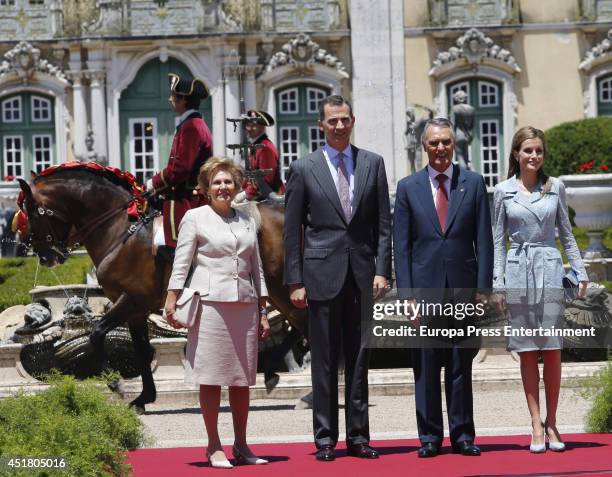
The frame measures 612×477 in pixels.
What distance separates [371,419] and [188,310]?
323cm

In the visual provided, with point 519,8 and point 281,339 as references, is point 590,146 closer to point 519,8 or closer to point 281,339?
point 519,8

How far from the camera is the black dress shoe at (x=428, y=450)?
8156 mm

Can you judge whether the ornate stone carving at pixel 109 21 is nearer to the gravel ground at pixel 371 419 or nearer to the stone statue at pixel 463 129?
the stone statue at pixel 463 129

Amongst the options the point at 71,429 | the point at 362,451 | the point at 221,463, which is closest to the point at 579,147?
the point at 362,451

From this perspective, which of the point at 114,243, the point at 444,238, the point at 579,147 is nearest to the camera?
the point at 444,238

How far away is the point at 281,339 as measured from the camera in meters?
13.6

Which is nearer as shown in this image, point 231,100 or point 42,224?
point 42,224

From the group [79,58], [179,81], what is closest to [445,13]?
[79,58]

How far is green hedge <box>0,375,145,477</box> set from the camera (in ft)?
23.0

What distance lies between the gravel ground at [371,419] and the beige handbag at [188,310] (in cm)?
138

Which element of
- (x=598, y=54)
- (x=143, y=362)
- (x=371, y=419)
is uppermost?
(x=598, y=54)

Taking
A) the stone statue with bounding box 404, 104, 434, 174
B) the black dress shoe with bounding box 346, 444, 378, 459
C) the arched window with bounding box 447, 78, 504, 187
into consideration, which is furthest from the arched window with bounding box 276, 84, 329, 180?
the black dress shoe with bounding box 346, 444, 378, 459

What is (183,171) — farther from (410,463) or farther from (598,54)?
(598,54)

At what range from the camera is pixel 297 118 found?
3369 centimetres
